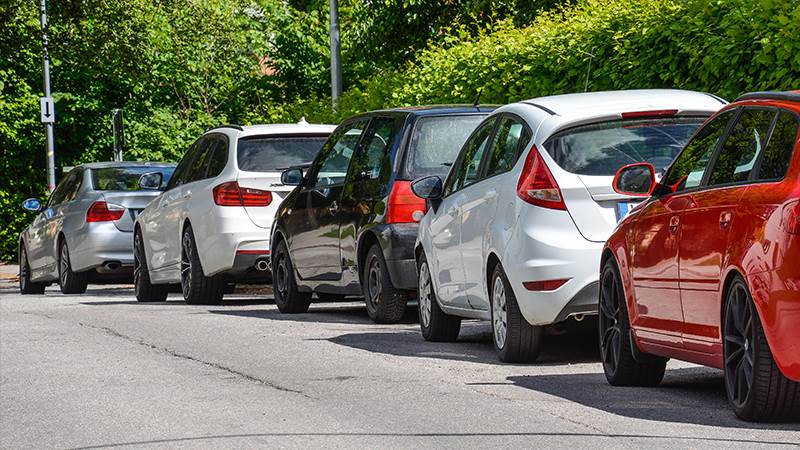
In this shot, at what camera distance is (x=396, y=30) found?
37.1 m

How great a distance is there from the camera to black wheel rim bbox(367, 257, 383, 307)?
1371 cm

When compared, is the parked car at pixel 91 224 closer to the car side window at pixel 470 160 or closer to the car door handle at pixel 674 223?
the car side window at pixel 470 160

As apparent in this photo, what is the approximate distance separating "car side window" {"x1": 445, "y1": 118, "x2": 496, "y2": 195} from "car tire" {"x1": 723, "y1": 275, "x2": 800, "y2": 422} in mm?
3886

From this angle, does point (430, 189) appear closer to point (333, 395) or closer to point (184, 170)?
point (333, 395)

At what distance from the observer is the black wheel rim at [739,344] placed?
7.40 m

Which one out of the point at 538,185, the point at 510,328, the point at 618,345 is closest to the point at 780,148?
the point at 618,345

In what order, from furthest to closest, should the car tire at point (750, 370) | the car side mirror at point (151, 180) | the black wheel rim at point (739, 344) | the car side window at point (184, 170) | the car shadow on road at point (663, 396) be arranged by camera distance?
the car side mirror at point (151, 180) < the car side window at point (184, 170) < the car shadow on road at point (663, 396) < the black wheel rim at point (739, 344) < the car tire at point (750, 370)

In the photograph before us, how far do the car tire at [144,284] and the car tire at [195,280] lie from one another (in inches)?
61.6

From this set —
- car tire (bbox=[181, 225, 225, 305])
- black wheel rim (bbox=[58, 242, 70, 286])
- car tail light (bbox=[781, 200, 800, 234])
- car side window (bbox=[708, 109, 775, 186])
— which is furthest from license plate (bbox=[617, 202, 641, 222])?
black wheel rim (bbox=[58, 242, 70, 286])

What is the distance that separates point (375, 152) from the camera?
14047mm

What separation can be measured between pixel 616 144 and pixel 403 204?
338cm

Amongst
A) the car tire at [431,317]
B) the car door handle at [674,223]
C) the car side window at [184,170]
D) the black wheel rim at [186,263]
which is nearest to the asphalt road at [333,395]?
the car tire at [431,317]

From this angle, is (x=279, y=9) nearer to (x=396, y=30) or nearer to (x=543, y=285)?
(x=396, y=30)

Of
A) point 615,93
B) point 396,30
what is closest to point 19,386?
point 615,93
